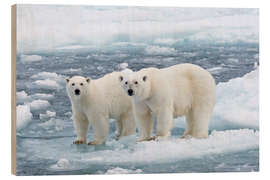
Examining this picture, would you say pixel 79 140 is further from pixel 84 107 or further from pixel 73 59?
pixel 73 59

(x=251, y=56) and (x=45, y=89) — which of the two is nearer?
(x=45, y=89)

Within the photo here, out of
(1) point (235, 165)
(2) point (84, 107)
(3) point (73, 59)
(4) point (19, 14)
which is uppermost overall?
(4) point (19, 14)

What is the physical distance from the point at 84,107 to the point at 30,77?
0.99m

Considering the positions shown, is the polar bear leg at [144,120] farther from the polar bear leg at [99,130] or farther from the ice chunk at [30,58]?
the ice chunk at [30,58]

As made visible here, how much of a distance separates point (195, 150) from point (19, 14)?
363cm

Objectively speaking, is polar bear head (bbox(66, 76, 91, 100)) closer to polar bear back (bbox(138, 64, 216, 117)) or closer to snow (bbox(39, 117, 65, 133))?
snow (bbox(39, 117, 65, 133))

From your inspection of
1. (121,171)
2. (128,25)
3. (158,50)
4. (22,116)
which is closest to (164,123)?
(121,171)

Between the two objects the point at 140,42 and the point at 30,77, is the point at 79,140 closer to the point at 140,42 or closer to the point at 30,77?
the point at 30,77

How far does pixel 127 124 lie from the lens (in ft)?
31.5

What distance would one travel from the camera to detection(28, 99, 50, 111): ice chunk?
9211 millimetres

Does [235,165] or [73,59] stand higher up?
[73,59]

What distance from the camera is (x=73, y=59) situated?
9.47 m

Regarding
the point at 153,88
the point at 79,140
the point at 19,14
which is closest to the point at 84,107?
the point at 79,140

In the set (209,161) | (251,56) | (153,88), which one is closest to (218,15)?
(251,56)
